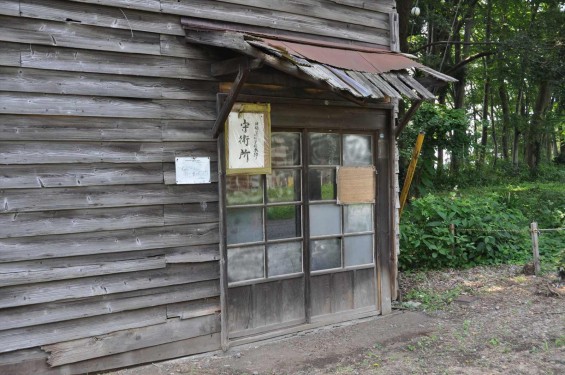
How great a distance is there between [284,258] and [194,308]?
122 centimetres

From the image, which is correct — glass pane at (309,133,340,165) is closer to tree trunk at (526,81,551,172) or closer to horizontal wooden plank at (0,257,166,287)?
horizontal wooden plank at (0,257,166,287)

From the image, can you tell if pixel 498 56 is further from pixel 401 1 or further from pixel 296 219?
pixel 296 219

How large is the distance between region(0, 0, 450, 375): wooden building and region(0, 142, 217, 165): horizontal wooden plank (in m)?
0.01

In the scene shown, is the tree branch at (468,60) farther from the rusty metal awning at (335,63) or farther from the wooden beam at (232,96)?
the wooden beam at (232,96)

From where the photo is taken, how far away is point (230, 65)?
496 centimetres

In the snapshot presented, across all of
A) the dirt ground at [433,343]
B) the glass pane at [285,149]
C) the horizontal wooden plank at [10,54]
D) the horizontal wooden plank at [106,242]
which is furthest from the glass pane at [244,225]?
the horizontal wooden plank at [10,54]

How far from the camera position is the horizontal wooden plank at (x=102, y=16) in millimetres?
4367

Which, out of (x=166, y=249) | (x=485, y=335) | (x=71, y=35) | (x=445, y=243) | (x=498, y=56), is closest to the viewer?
(x=71, y=35)

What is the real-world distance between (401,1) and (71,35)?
10045 mm

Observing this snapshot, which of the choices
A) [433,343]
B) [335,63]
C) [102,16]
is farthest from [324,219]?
[102,16]

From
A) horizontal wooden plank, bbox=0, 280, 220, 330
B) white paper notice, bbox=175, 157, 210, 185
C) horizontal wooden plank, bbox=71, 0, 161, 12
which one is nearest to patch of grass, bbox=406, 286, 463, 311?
horizontal wooden plank, bbox=0, 280, 220, 330

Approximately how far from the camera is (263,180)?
570 cm

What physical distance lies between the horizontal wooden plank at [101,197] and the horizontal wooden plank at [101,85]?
85 centimetres

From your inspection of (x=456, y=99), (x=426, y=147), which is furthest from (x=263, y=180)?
(x=456, y=99)
